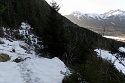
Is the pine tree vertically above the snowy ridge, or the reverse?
the pine tree

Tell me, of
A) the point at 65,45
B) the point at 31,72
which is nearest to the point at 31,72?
the point at 31,72

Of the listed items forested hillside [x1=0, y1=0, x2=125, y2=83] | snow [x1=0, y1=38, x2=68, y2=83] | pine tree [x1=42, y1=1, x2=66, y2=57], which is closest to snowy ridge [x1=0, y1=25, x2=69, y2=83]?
snow [x1=0, y1=38, x2=68, y2=83]

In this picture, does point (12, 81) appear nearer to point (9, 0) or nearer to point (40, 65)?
point (40, 65)

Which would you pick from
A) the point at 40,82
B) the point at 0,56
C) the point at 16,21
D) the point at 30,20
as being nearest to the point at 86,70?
the point at 40,82

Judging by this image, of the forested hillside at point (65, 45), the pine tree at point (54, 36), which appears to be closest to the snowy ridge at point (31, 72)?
the forested hillside at point (65, 45)

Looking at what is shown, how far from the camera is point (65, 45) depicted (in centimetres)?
2233

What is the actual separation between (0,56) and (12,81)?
5029 millimetres

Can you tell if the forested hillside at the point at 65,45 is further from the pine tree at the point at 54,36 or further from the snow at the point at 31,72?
the snow at the point at 31,72

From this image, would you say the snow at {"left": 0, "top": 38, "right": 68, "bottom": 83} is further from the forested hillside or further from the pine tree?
the pine tree

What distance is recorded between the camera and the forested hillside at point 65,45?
8.51 metres

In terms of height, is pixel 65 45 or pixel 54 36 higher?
pixel 54 36

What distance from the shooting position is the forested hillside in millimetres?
8508

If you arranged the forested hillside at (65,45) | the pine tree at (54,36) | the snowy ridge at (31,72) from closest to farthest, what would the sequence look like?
the forested hillside at (65,45) < the snowy ridge at (31,72) < the pine tree at (54,36)

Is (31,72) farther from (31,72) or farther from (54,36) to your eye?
(54,36)
